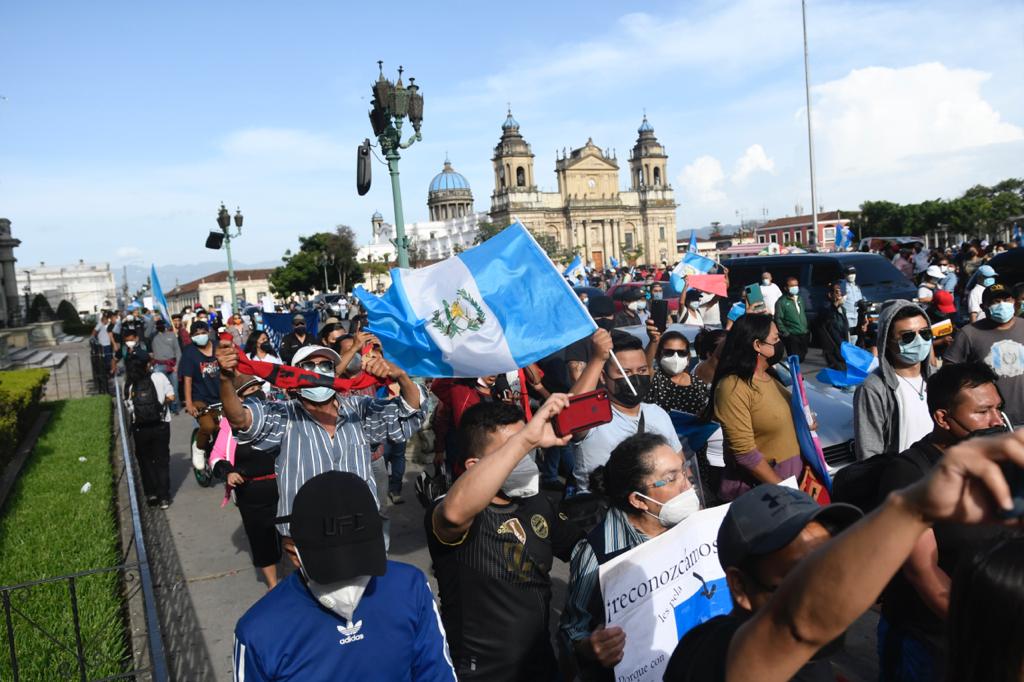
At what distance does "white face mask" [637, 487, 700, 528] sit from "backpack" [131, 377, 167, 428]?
22.1 feet

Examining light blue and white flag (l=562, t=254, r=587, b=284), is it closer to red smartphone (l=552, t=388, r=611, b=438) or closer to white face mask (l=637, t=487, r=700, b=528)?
white face mask (l=637, t=487, r=700, b=528)

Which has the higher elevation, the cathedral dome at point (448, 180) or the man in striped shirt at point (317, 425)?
the cathedral dome at point (448, 180)

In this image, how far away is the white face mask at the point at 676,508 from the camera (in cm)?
297

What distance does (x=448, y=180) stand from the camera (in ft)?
427

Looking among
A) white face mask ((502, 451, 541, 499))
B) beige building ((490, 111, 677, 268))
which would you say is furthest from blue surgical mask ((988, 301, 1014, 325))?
beige building ((490, 111, 677, 268))

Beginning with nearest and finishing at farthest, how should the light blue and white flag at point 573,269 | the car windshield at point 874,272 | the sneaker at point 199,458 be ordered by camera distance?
the sneaker at point 199,458
the car windshield at point 874,272
the light blue and white flag at point 573,269

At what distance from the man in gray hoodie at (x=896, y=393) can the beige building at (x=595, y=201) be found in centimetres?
9811

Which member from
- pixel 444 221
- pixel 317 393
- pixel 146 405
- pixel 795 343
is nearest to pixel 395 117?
pixel 146 405

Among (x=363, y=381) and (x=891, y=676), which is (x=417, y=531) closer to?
(x=363, y=381)

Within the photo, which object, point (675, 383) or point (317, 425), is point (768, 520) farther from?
point (675, 383)

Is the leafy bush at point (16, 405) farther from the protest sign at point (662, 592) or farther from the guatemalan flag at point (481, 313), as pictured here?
the protest sign at point (662, 592)

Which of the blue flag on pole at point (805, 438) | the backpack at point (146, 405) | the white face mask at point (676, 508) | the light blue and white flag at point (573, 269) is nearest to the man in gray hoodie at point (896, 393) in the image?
the blue flag on pole at point (805, 438)

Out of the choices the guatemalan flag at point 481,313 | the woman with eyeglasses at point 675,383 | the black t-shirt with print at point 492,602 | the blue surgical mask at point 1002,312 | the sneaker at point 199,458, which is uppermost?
the guatemalan flag at point 481,313

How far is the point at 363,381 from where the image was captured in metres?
4.47
